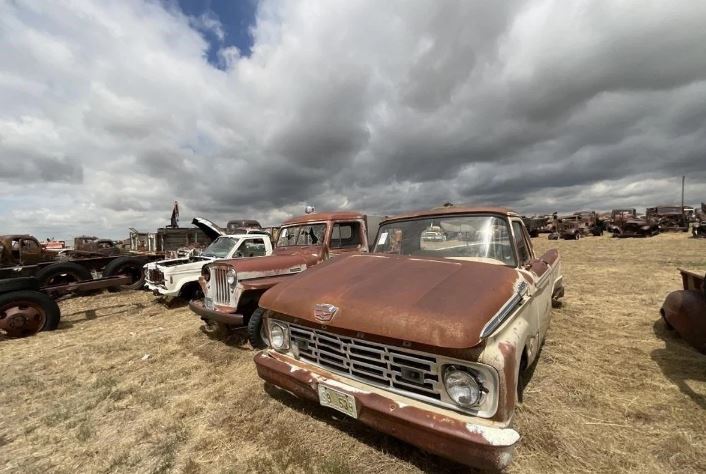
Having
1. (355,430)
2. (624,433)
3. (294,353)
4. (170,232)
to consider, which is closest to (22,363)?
(294,353)

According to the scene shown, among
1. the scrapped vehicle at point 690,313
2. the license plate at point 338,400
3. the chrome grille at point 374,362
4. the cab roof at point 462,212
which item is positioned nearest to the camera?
the chrome grille at point 374,362

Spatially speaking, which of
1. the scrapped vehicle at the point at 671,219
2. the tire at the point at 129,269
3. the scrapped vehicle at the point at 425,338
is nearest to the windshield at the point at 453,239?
the scrapped vehicle at the point at 425,338

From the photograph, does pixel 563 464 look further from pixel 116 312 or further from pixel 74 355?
pixel 116 312

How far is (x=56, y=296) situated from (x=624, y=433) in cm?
1133

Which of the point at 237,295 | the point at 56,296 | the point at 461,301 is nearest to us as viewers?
the point at 461,301

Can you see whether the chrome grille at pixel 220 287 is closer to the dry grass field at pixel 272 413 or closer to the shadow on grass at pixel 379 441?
the dry grass field at pixel 272 413

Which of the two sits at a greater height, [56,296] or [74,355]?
[56,296]

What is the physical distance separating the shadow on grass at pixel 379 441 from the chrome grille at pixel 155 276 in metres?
6.29

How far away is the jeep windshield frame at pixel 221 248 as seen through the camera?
8.38 m

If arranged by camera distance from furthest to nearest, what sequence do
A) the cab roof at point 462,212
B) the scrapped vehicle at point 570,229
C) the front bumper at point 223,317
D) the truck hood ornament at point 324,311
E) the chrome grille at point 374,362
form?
the scrapped vehicle at point 570,229, the front bumper at point 223,317, the cab roof at point 462,212, the truck hood ornament at point 324,311, the chrome grille at point 374,362

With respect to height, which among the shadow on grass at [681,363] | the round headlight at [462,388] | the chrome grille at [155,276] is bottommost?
the shadow on grass at [681,363]

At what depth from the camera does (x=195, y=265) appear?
A: 8336 millimetres

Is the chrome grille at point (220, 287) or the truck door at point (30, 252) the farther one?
the truck door at point (30, 252)

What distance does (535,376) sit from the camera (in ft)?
13.1
